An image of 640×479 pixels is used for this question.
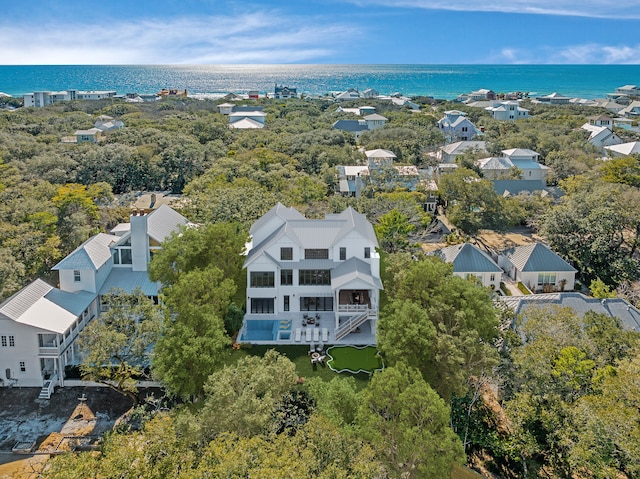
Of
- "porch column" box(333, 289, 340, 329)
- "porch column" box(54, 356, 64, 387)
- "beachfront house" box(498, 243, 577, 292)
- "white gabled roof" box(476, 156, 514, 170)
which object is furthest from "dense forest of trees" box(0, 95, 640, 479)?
"white gabled roof" box(476, 156, 514, 170)

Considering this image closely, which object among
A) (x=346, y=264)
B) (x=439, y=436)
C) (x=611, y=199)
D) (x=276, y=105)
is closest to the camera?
(x=439, y=436)

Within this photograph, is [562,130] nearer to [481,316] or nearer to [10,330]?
[481,316]

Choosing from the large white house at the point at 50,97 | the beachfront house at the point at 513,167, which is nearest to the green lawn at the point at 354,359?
the beachfront house at the point at 513,167

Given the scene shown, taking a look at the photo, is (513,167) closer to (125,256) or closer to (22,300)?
(125,256)

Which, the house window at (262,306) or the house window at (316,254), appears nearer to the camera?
the house window at (262,306)

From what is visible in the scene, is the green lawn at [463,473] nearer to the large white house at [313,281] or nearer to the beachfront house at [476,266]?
the large white house at [313,281]

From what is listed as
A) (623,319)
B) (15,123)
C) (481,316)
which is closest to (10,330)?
(481,316)

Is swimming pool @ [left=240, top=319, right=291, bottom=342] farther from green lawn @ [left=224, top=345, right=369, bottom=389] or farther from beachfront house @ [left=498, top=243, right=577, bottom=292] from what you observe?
beachfront house @ [left=498, top=243, right=577, bottom=292]
